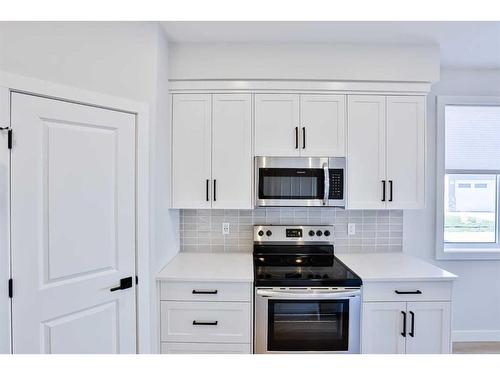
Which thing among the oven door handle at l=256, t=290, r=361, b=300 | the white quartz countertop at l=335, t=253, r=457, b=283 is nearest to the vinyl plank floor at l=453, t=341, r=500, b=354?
the white quartz countertop at l=335, t=253, r=457, b=283

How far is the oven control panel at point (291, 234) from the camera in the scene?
2.49m

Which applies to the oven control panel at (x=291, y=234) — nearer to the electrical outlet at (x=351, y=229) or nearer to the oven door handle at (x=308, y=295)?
the electrical outlet at (x=351, y=229)

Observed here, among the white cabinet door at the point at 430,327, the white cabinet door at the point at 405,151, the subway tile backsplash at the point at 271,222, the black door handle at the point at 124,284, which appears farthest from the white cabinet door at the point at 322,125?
the black door handle at the point at 124,284

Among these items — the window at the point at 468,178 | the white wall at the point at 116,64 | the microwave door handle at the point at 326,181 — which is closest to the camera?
the white wall at the point at 116,64

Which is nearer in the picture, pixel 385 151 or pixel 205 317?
pixel 205 317

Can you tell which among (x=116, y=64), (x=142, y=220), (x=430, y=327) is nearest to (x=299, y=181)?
(x=142, y=220)

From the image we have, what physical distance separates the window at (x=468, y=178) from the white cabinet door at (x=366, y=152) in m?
0.74

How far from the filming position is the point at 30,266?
1.44 meters

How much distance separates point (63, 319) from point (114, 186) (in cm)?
75

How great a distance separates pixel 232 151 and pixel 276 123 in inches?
15.7

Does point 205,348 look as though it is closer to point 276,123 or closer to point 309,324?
point 309,324

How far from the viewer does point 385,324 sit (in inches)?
75.7

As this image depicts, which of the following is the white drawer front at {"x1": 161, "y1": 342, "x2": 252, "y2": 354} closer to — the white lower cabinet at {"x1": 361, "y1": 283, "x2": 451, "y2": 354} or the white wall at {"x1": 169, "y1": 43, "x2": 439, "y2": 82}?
the white lower cabinet at {"x1": 361, "y1": 283, "x2": 451, "y2": 354}

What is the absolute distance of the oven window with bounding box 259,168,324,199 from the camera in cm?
223
